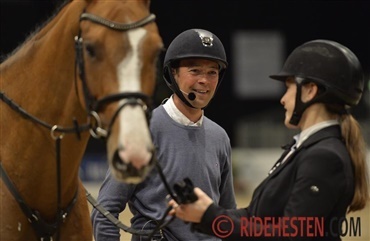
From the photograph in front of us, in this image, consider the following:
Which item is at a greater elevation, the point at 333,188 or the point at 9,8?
the point at 9,8

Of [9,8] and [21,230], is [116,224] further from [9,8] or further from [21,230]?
[9,8]

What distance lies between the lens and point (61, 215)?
3.05m

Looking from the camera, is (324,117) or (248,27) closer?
(324,117)

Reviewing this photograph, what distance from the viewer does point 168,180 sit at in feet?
11.3

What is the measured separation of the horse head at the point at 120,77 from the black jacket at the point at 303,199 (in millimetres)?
486

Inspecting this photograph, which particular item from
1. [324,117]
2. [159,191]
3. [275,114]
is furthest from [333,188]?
[275,114]

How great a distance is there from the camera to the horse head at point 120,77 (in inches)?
96.8

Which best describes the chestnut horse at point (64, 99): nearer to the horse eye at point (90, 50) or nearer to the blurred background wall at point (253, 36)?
the horse eye at point (90, 50)

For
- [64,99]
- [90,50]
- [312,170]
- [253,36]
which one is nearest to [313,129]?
[312,170]

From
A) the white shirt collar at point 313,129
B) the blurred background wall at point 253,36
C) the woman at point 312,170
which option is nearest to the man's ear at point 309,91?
the woman at point 312,170

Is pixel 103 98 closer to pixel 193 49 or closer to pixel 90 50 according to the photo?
pixel 90 50

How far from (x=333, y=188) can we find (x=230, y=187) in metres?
1.19

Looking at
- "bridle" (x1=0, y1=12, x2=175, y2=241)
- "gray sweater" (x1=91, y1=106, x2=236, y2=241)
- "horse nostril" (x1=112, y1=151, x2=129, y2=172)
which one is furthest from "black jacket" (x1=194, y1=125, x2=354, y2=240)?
"gray sweater" (x1=91, y1=106, x2=236, y2=241)

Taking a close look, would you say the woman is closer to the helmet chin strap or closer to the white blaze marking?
the helmet chin strap
